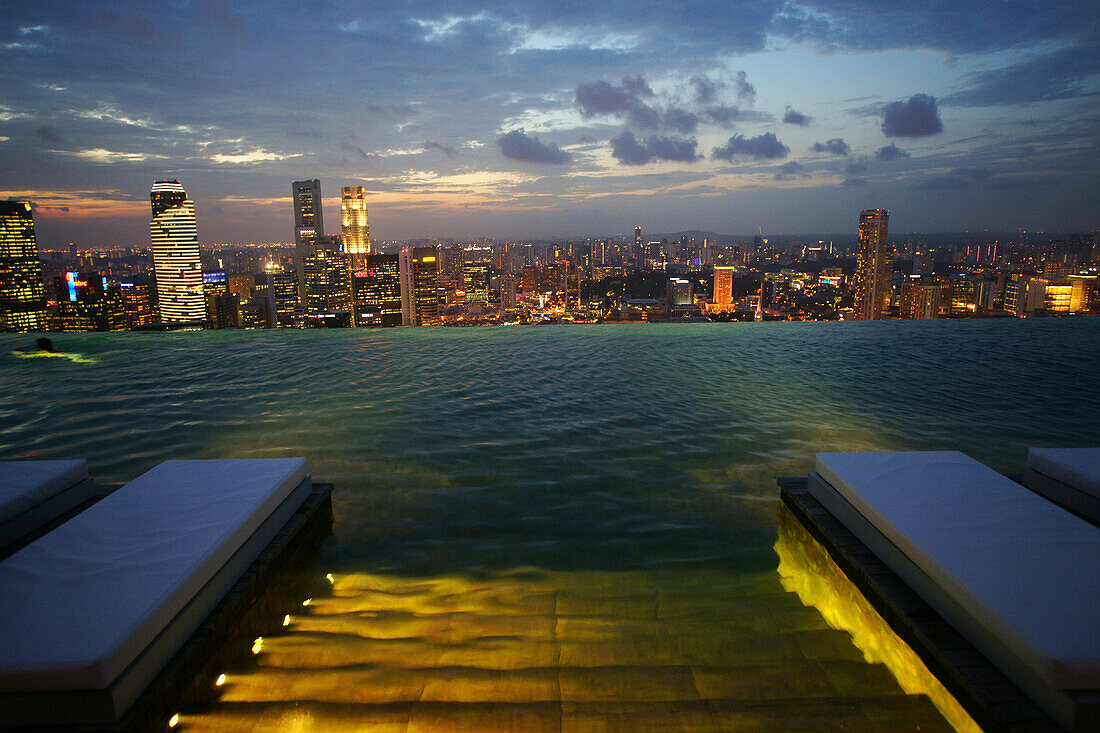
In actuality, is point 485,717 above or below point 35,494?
below

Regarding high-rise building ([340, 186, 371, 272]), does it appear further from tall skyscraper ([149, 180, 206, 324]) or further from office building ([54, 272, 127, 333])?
office building ([54, 272, 127, 333])

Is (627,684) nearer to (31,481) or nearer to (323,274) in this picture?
(31,481)

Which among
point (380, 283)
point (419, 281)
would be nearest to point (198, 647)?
point (380, 283)

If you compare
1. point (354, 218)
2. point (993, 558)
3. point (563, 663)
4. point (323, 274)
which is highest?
point (354, 218)

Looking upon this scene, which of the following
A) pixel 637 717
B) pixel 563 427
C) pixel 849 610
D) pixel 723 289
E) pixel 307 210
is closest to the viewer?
pixel 637 717

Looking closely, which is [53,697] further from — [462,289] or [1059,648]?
[462,289]

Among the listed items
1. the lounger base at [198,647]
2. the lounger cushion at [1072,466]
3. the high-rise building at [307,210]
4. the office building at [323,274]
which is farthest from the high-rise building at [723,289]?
the high-rise building at [307,210]
